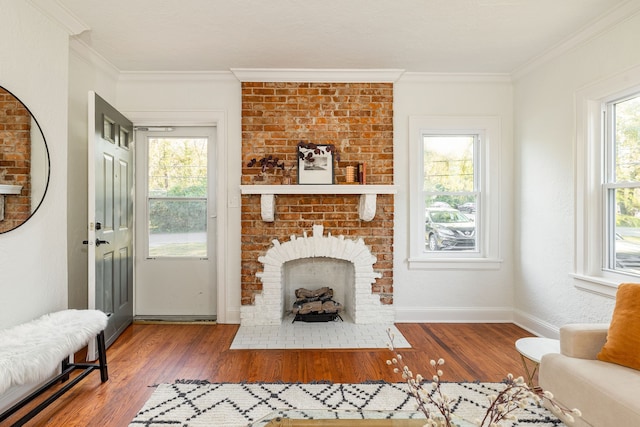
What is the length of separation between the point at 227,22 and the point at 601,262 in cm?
335

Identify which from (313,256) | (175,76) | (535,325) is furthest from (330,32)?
(535,325)

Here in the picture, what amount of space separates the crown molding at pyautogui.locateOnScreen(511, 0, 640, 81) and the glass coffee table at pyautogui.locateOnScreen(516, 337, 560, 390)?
7.35ft

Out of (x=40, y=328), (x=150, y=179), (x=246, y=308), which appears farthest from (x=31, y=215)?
(x=246, y=308)

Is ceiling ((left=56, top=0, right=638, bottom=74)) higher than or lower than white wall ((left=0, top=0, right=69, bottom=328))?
higher

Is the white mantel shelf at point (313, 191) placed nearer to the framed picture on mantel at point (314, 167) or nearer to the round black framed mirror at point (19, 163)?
the framed picture on mantel at point (314, 167)

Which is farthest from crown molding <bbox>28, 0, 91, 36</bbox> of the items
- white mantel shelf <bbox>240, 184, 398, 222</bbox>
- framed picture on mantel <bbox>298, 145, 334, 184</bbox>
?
framed picture on mantel <bbox>298, 145, 334, 184</bbox>

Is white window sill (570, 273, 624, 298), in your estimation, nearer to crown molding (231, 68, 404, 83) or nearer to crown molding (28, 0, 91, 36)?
crown molding (231, 68, 404, 83)

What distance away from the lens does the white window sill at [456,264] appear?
155 inches

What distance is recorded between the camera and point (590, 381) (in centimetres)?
176

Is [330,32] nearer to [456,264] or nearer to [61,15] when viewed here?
[61,15]

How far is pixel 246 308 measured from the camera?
149 inches

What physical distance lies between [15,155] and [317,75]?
253 centimetres

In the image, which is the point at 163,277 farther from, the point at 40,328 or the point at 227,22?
the point at 227,22

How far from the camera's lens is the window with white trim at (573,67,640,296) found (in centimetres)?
271
